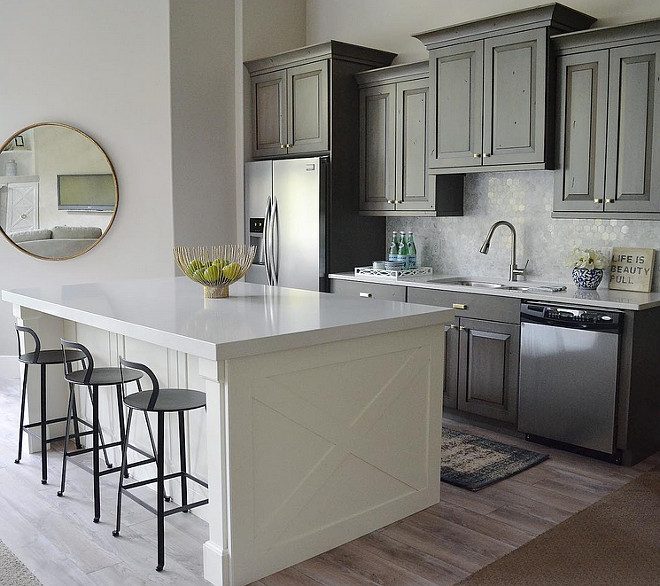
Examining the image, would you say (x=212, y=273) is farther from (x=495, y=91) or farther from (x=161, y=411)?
(x=495, y=91)

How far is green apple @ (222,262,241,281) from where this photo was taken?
3.59 metres

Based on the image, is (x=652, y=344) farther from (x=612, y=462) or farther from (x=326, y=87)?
(x=326, y=87)

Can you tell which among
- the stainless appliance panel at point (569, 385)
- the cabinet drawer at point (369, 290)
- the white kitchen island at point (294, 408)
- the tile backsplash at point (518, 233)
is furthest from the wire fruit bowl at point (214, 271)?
the tile backsplash at point (518, 233)

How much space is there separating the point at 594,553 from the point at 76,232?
4.40 meters

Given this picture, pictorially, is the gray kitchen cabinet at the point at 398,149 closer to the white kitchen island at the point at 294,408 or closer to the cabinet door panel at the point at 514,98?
the cabinet door panel at the point at 514,98

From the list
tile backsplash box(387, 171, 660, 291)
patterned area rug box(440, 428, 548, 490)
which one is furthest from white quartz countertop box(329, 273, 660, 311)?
patterned area rug box(440, 428, 548, 490)

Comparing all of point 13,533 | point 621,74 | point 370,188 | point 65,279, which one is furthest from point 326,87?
point 13,533

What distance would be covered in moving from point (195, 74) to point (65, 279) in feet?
6.24

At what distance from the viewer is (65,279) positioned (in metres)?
5.86

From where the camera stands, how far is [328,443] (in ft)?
9.71

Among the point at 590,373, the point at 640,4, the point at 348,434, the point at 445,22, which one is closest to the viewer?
the point at 348,434

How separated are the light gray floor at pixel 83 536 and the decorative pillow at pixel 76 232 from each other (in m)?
2.30

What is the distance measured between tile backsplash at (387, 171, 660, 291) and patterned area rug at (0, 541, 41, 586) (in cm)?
340

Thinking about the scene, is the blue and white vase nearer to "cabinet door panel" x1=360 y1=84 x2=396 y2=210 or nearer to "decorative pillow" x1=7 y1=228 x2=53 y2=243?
"cabinet door panel" x1=360 y1=84 x2=396 y2=210
